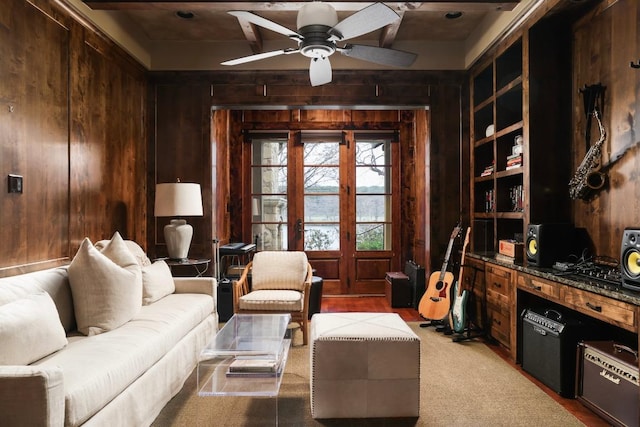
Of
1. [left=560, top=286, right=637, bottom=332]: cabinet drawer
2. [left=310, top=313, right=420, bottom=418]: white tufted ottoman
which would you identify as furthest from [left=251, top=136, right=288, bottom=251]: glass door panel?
[left=560, top=286, right=637, bottom=332]: cabinet drawer

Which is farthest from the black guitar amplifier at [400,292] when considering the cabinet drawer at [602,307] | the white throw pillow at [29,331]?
the white throw pillow at [29,331]

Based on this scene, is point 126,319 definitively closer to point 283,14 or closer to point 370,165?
point 283,14

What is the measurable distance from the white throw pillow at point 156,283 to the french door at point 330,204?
2677 mm

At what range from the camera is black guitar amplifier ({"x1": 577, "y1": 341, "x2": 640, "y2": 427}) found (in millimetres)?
2186

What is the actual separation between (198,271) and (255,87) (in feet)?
7.12

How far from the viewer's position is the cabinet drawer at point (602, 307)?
6.92 ft

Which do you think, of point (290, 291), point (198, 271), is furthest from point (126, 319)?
point (198, 271)

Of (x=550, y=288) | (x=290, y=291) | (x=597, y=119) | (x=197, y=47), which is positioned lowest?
(x=290, y=291)

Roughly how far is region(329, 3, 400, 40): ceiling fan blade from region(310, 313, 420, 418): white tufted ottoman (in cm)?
187

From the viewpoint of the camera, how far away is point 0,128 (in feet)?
8.23

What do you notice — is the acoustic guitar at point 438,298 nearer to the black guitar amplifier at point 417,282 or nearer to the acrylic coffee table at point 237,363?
the black guitar amplifier at point 417,282

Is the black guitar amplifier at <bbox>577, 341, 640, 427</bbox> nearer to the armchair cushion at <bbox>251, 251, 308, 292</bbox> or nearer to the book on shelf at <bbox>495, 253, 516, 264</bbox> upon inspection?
the book on shelf at <bbox>495, 253, 516, 264</bbox>

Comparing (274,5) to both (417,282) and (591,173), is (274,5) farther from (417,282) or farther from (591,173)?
(417,282)

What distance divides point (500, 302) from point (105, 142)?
372 cm
